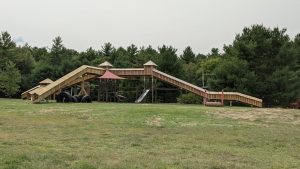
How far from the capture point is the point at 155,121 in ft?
63.8

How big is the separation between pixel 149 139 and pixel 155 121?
5320mm

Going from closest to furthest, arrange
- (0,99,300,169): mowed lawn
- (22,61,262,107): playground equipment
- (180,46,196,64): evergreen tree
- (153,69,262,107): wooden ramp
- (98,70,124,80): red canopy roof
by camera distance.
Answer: (0,99,300,169): mowed lawn < (22,61,262,107): playground equipment < (153,69,262,107): wooden ramp < (98,70,124,80): red canopy roof < (180,46,196,64): evergreen tree

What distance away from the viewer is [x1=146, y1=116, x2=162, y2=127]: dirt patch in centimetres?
1855

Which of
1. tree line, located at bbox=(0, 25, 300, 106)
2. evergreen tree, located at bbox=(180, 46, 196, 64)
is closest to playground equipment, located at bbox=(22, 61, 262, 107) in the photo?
tree line, located at bbox=(0, 25, 300, 106)

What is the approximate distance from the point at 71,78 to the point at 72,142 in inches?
910

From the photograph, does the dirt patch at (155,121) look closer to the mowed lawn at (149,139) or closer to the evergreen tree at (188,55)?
the mowed lawn at (149,139)

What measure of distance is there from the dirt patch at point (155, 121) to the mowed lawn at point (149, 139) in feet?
0.15

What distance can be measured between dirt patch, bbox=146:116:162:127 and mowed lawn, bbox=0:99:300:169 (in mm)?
44

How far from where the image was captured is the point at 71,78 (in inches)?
1399

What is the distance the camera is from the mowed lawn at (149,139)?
988 centimetres

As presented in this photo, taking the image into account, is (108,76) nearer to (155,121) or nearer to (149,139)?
(155,121)

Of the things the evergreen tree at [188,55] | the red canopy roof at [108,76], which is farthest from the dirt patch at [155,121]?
the evergreen tree at [188,55]

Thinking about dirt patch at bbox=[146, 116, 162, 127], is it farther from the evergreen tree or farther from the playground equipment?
the evergreen tree

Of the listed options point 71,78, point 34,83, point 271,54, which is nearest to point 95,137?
point 71,78
